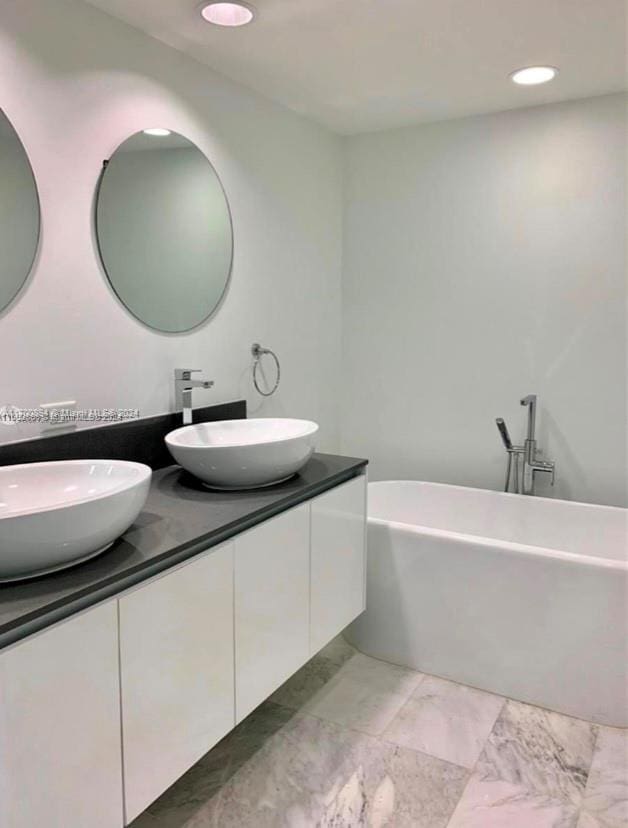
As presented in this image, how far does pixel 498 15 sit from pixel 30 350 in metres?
1.74

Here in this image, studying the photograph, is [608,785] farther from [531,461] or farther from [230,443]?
[230,443]

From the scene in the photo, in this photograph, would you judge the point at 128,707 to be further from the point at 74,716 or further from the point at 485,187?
the point at 485,187

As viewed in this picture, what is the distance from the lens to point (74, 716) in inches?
50.3

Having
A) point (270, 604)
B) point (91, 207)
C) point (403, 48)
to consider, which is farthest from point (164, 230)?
point (270, 604)

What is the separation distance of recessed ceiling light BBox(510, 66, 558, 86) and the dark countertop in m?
1.60

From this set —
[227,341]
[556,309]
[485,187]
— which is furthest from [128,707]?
[485,187]

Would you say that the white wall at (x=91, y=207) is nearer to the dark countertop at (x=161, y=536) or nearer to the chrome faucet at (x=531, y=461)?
the dark countertop at (x=161, y=536)

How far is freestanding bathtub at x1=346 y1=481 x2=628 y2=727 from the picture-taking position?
2246 millimetres

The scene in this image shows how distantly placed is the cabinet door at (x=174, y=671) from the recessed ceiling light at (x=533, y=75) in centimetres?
208

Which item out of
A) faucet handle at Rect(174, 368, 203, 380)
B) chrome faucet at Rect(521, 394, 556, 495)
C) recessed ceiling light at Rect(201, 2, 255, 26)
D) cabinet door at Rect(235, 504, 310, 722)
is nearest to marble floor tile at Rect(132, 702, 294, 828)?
cabinet door at Rect(235, 504, 310, 722)

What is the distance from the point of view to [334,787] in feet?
6.38

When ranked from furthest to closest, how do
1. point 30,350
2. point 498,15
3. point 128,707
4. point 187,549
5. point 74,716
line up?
point 498,15 < point 30,350 < point 187,549 < point 128,707 < point 74,716

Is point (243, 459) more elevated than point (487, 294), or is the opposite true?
point (487, 294)

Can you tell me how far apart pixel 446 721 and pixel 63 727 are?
146 centimetres
